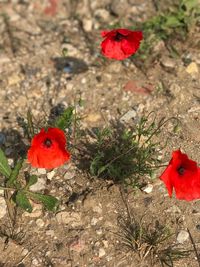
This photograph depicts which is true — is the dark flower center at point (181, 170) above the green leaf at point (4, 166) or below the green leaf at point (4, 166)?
above

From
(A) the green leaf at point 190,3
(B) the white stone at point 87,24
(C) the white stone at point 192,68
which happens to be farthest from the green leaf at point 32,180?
(A) the green leaf at point 190,3

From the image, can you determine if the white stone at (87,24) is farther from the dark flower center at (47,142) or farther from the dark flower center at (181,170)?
the dark flower center at (181,170)

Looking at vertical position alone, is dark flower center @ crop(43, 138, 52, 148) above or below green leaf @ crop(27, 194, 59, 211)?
above

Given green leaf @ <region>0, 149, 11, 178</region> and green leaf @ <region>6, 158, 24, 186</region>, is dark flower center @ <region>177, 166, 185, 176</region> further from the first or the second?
green leaf @ <region>0, 149, 11, 178</region>

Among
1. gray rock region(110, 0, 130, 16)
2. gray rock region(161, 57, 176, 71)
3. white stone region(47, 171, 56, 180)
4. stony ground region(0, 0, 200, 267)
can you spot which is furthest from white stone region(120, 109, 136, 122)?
gray rock region(110, 0, 130, 16)

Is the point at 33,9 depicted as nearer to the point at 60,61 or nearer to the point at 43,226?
the point at 60,61

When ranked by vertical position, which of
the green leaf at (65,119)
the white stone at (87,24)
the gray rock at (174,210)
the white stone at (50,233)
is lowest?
the white stone at (50,233)

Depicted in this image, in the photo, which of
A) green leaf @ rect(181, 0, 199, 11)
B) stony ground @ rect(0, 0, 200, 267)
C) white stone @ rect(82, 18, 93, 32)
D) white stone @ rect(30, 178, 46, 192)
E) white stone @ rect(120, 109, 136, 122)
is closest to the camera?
stony ground @ rect(0, 0, 200, 267)
